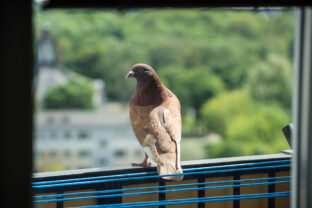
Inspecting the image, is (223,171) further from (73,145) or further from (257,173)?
(73,145)

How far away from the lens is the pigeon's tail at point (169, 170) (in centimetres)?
157

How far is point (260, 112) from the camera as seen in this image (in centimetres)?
2269

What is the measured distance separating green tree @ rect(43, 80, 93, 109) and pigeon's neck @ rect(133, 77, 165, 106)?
19.3 metres

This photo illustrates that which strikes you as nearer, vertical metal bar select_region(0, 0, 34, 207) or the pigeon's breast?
vertical metal bar select_region(0, 0, 34, 207)

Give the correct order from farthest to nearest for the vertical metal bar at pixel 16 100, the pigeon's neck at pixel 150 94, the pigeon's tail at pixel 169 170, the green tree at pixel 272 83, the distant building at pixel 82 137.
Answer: the green tree at pixel 272 83 < the distant building at pixel 82 137 < the pigeon's neck at pixel 150 94 < the pigeon's tail at pixel 169 170 < the vertical metal bar at pixel 16 100

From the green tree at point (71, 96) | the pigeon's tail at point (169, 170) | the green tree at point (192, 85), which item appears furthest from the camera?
the green tree at point (192, 85)

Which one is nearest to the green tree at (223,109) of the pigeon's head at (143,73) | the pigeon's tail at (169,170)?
the pigeon's head at (143,73)

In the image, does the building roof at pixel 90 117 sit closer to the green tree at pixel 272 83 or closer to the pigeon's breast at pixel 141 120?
the green tree at pixel 272 83

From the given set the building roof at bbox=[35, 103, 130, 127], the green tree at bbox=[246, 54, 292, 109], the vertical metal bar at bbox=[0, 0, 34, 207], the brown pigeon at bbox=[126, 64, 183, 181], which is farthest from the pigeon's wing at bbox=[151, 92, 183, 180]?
the green tree at bbox=[246, 54, 292, 109]

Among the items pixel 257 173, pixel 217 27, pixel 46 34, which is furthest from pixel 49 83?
pixel 257 173

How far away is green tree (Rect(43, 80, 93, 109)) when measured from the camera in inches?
824

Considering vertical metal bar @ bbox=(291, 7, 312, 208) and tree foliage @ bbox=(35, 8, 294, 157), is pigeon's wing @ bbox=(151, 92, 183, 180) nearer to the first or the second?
vertical metal bar @ bbox=(291, 7, 312, 208)

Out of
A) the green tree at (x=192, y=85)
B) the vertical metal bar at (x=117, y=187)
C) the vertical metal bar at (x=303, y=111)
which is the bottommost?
the vertical metal bar at (x=117, y=187)

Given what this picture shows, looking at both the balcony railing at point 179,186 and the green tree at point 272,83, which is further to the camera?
the green tree at point 272,83
